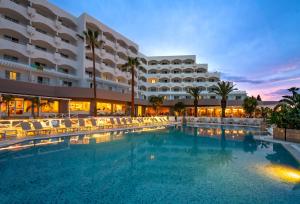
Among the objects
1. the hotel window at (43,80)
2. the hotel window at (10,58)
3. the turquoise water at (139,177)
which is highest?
the hotel window at (10,58)

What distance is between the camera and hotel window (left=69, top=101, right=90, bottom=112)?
102ft

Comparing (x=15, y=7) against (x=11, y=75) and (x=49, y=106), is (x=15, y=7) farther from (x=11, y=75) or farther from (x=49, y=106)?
(x=49, y=106)

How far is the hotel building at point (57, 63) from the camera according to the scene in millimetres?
24219

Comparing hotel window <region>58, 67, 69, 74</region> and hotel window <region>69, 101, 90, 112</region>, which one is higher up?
hotel window <region>58, 67, 69, 74</region>

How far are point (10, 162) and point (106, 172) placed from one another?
171 inches

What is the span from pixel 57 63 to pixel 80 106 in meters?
7.46

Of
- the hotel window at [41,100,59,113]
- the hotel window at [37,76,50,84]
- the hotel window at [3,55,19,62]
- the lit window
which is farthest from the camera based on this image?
the hotel window at [37,76,50,84]

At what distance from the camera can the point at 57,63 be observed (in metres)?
29.2

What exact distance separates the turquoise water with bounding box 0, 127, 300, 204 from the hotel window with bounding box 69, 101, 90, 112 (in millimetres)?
21240

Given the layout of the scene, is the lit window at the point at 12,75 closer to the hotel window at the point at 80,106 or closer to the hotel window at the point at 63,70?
the hotel window at the point at 63,70

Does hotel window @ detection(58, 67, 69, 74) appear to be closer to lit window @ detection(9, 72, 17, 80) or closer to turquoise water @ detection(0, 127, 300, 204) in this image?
lit window @ detection(9, 72, 17, 80)

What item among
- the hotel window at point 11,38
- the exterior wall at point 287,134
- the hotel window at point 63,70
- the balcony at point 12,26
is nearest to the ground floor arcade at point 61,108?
the hotel window at point 63,70

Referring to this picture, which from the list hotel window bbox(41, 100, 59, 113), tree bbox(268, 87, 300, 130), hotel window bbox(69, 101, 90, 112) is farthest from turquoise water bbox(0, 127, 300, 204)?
hotel window bbox(69, 101, 90, 112)

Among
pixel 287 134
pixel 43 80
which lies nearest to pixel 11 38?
pixel 43 80
